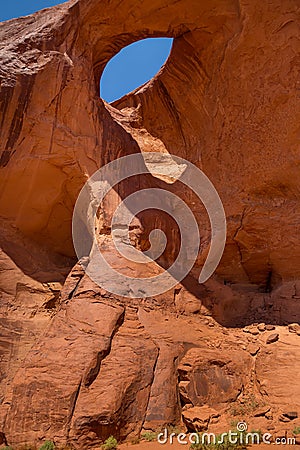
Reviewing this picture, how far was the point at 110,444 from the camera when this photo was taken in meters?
5.65

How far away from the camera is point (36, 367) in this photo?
6406 millimetres

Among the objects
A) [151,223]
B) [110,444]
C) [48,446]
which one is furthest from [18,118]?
[110,444]

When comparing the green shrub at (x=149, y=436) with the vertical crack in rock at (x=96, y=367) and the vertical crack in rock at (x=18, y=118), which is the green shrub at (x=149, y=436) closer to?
the vertical crack in rock at (x=96, y=367)

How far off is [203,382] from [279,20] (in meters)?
7.24

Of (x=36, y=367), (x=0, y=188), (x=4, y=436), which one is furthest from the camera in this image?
(x=0, y=188)

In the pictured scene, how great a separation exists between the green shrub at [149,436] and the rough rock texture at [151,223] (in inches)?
5.1

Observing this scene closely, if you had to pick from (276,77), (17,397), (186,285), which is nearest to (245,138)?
(276,77)

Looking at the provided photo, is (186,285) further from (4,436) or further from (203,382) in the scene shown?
(4,436)

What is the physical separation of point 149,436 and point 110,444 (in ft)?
2.00

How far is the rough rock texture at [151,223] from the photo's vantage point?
639 centimetres

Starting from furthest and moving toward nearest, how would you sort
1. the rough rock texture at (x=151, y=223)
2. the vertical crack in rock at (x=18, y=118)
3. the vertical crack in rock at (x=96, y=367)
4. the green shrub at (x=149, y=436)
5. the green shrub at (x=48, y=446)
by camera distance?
the vertical crack in rock at (x=18, y=118) → the rough rock texture at (x=151, y=223) → the vertical crack in rock at (x=96, y=367) → the green shrub at (x=149, y=436) → the green shrub at (x=48, y=446)

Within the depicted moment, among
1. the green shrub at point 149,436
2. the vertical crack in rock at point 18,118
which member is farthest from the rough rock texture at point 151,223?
the green shrub at point 149,436

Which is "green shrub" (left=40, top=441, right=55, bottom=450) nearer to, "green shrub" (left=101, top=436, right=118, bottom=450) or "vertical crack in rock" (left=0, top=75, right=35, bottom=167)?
"green shrub" (left=101, top=436, right=118, bottom=450)

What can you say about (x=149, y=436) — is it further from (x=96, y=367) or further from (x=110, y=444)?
(x=96, y=367)
